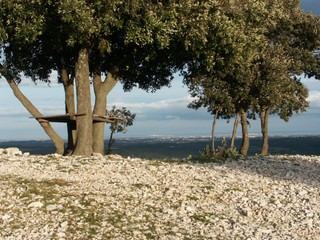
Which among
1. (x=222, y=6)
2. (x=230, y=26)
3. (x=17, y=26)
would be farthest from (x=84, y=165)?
(x=222, y=6)

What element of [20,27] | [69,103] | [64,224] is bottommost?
[64,224]

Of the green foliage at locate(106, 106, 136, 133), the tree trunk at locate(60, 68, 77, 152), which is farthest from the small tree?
the tree trunk at locate(60, 68, 77, 152)

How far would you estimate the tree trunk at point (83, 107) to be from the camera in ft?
88.1

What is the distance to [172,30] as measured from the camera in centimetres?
2516

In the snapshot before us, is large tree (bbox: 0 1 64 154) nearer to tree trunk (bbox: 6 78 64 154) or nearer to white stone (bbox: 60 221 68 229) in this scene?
tree trunk (bbox: 6 78 64 154)

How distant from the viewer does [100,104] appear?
99.6ft

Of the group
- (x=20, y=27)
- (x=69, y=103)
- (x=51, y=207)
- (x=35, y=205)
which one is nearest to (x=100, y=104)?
(x=69, y=103)

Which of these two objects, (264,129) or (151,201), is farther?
(264,129)

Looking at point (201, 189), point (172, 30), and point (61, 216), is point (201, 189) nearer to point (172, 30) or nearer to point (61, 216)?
point (61, 216)

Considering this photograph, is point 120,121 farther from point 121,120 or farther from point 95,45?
point 95,45

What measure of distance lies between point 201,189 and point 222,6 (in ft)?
50.5

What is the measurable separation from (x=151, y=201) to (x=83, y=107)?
13.1 m

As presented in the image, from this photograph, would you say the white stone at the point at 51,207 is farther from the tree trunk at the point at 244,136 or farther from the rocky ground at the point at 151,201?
the tree trunk at the point at 244,136

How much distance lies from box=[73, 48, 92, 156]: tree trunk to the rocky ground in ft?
16.9
